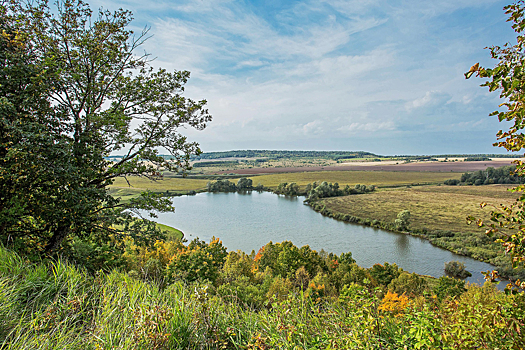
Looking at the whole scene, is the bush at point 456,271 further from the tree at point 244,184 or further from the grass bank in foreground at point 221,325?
the tree at point 244,184

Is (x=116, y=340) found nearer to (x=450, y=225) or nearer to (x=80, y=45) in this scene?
(x=80, y=45)

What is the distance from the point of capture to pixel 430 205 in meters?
65.1

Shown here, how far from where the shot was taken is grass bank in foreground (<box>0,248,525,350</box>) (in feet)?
9.11

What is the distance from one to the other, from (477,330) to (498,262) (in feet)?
142

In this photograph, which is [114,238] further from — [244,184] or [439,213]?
[244,184]

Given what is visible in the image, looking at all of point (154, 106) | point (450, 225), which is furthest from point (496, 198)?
point (154, 106)

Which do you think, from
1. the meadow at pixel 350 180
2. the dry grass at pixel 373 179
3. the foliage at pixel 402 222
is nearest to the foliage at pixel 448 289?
the foliage at pixel 402 222

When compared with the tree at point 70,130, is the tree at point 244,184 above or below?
below

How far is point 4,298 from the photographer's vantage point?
11.6 ft

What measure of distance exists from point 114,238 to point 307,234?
4236 cm

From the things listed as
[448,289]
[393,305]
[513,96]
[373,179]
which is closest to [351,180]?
[373,179]

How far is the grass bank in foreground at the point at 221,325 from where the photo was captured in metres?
2.78

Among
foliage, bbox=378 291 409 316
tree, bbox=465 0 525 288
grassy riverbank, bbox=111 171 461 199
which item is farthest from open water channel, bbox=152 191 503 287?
grassy riverbank, bbox=111 171 461 199

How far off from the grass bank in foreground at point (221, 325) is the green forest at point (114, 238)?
2 cm
